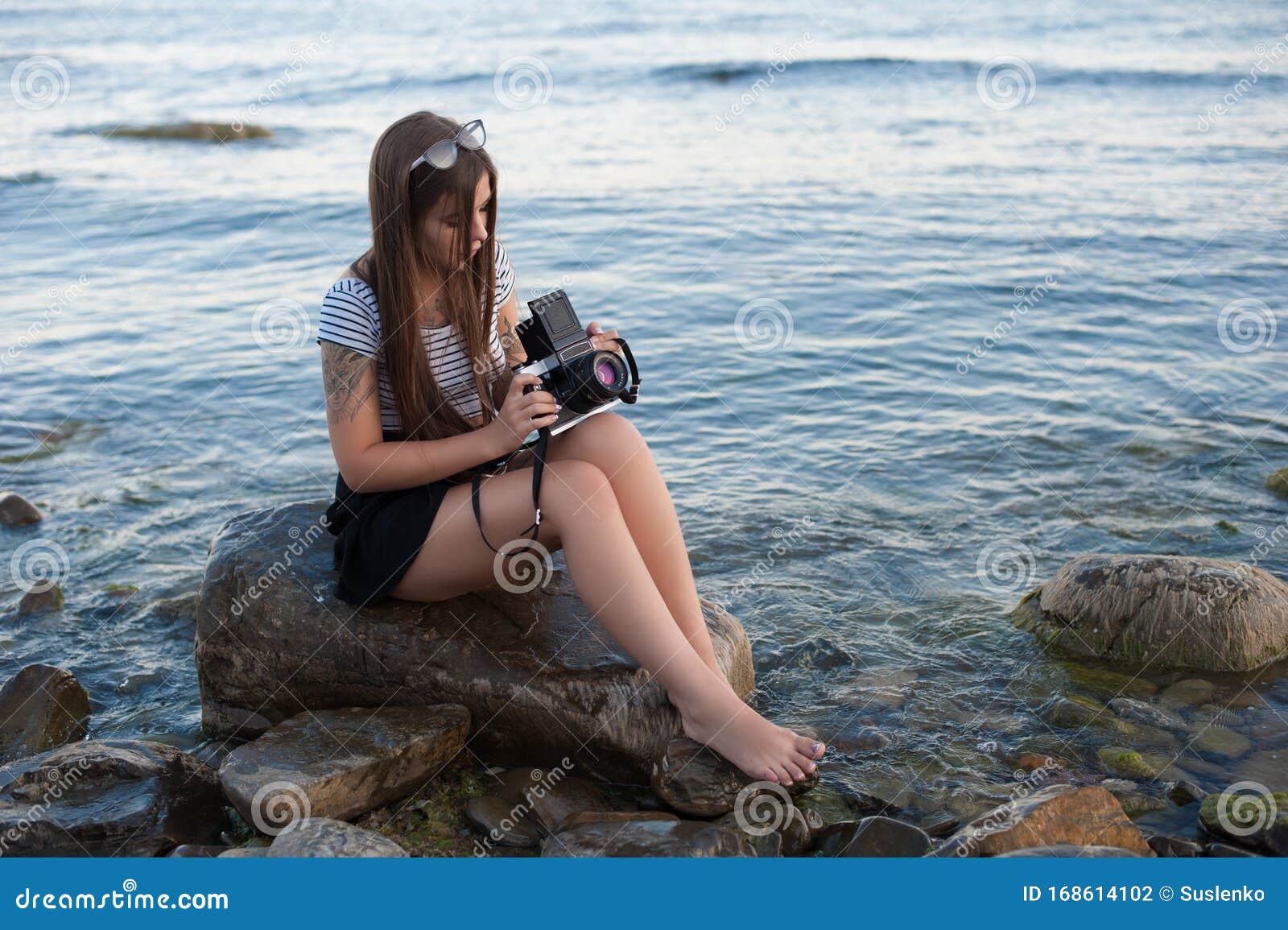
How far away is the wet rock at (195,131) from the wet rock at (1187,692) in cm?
1480

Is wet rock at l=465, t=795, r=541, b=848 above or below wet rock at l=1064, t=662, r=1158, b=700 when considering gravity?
below

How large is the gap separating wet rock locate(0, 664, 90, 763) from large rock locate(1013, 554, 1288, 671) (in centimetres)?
353

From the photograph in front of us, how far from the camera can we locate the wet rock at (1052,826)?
2.84 metres

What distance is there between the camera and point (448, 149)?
3084mm

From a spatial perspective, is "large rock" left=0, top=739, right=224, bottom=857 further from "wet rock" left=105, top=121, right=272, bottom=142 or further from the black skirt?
"wet rock" left=105, top=121, right=272, bottom=142

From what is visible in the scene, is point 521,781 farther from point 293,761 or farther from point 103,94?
point 103,94

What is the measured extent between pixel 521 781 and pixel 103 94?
803 inches

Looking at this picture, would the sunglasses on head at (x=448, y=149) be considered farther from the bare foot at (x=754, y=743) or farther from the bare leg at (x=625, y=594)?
the bare foot at (x=754, y=743)

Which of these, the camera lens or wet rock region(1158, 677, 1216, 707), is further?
wet rock region(1158, 677, 1216, 707)

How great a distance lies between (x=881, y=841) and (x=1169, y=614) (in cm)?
170

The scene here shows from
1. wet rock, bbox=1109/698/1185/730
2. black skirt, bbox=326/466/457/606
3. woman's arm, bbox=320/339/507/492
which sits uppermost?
woman's arm, bbox=320/339/507/492

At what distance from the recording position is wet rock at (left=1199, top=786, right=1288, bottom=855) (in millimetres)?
2939

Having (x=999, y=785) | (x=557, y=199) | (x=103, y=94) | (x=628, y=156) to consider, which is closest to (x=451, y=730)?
(x=999, y=785)

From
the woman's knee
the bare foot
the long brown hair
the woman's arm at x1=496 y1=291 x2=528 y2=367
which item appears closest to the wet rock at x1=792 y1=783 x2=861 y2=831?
the bare foot
